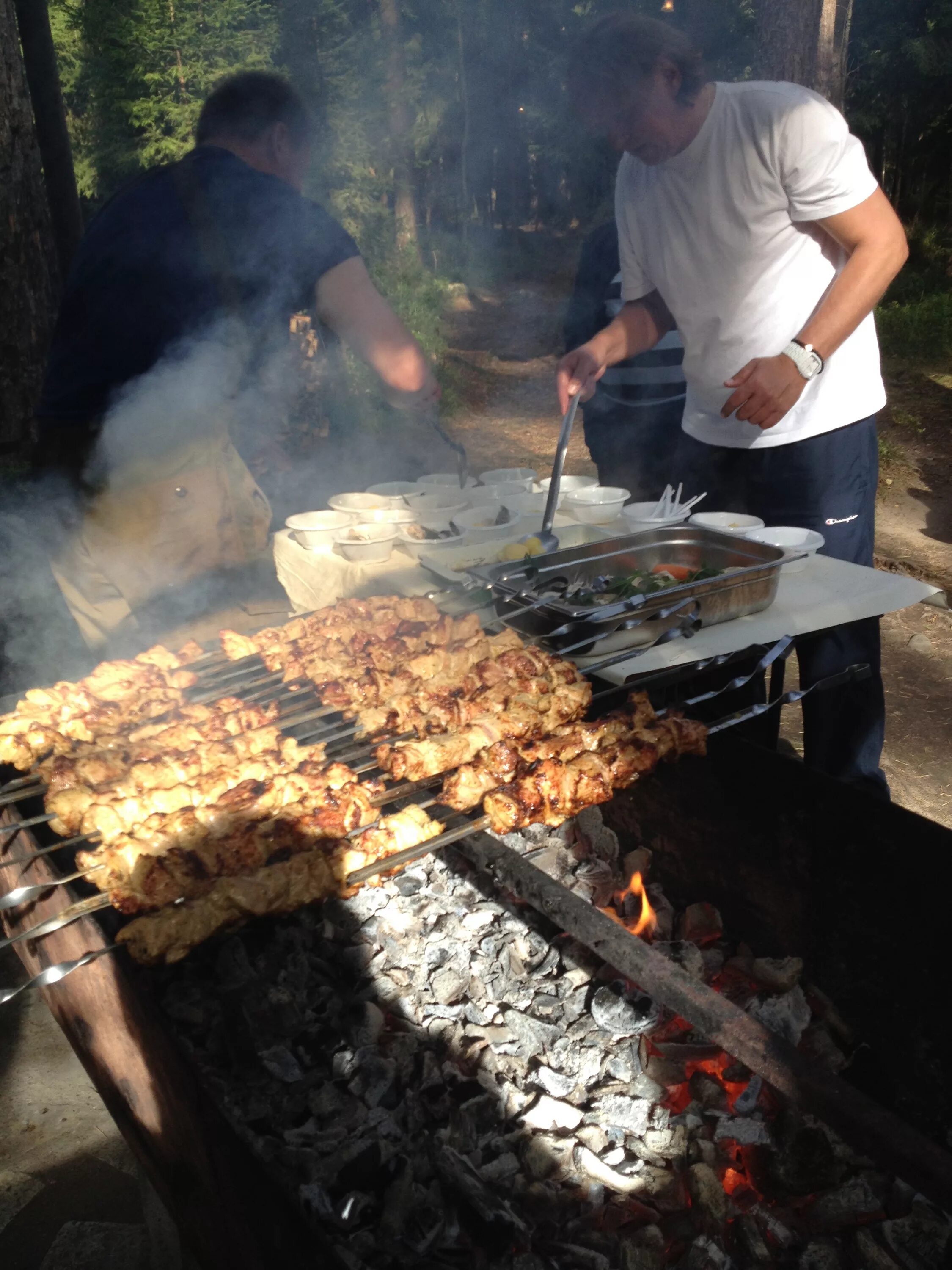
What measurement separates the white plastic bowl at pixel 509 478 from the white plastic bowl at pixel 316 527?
3.36ft

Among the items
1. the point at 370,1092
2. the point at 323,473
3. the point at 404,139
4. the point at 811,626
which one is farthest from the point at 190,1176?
the point at 404,139

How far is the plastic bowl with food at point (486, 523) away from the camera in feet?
13.6

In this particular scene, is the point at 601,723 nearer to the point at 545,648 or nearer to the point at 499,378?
the point at 545,648

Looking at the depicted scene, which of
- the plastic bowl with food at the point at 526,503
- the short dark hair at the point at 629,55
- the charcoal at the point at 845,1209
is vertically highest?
the short dark hair at the point at 629,55

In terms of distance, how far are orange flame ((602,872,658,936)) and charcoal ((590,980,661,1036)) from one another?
0.22 metres

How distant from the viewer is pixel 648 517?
13.3ft

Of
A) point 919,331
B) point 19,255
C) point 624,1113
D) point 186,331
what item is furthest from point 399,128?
point 624,1113

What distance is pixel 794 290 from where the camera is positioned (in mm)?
4121

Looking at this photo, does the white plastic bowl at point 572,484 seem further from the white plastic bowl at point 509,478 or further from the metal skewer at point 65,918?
the metal skewer at point 65,918

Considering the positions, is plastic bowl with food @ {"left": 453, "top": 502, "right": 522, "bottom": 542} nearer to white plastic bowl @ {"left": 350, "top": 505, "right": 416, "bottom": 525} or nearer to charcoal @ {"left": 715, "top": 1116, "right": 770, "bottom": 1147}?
white plastic bowl @ {"left": 350, "top": 505, "right": 416, "bottom": 525}

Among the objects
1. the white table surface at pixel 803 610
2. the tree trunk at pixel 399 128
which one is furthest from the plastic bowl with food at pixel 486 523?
the tree trunk at pixel 399 128

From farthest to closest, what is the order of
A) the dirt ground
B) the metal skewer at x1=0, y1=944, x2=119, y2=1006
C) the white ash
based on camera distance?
the dirt ground
the white ash
the metal skewer at x1=0, y1=944, x2=119, y2=1006

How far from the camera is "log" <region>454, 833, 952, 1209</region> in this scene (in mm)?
1554

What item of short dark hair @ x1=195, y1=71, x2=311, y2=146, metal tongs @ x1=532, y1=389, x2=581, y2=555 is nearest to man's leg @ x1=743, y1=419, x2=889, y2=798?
metal tongs @ x1=532, y1=389, x2=581, y2=555
